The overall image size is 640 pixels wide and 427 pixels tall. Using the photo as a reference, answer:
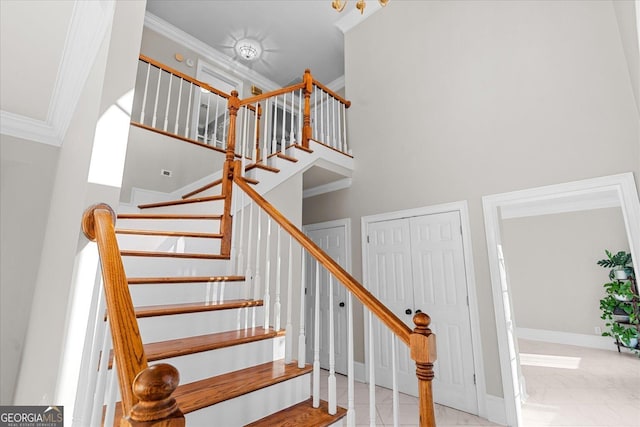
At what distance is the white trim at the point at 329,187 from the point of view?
4.22m

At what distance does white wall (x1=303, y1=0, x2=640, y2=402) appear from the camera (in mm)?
2426

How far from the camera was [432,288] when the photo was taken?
3191mm

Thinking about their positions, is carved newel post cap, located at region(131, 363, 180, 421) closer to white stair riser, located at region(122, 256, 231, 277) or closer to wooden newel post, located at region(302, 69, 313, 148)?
white stair riser, located at region(122, 256, 231, 277)

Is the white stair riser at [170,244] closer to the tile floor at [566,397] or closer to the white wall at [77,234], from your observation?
the white wall at [77,234]

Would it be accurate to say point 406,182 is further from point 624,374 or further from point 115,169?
point 624,374

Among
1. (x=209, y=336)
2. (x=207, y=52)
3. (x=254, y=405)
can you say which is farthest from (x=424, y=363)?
(x=207, y=52)

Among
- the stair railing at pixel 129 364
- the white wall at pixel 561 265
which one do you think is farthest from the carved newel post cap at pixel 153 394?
the white wall at pixel 561 265

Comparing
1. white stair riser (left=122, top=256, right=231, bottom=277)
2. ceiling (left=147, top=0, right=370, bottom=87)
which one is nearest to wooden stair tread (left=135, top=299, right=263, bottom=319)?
white stair riser (left=122, top=256, right=231, bottom=277)

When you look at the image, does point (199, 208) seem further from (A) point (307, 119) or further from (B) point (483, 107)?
(B) point (483, 107)

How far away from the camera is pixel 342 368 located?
12.8ft

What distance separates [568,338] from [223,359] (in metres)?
6.53

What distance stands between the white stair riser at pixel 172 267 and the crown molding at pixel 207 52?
4.02m

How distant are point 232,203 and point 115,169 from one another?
138 centimetres

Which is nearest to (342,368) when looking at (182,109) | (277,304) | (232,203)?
(277,304)
